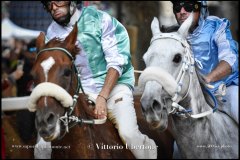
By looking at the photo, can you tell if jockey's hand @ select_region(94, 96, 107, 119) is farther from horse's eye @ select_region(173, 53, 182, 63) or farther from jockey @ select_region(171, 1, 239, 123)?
jockey @ select_region(171, 1, 239, 123)

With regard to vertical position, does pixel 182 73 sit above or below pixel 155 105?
above

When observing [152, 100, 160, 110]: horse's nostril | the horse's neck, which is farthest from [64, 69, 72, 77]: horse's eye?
the horse's neck

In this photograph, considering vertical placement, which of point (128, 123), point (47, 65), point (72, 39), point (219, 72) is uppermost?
point (72, 39)

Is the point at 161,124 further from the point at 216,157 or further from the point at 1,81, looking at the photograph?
the point at 1,81

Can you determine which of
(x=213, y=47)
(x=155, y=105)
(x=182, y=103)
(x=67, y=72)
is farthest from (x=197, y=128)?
(x=67, y=72)

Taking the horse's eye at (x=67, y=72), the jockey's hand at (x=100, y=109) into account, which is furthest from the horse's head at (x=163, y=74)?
the horse's eye at (x=67, y=72)

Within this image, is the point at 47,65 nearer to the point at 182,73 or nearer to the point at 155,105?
the point at 155,105

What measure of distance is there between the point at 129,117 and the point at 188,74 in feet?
1.79

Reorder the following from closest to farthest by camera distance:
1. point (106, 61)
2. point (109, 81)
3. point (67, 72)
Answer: point (67, 72) → point (109, 81) → point (106, 61)

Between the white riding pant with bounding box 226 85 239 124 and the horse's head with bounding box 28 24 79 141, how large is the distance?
1.11m

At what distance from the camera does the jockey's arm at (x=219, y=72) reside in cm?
389

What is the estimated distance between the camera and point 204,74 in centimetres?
415

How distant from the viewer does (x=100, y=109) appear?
12.6 ft

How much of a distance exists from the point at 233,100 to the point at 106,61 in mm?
925
